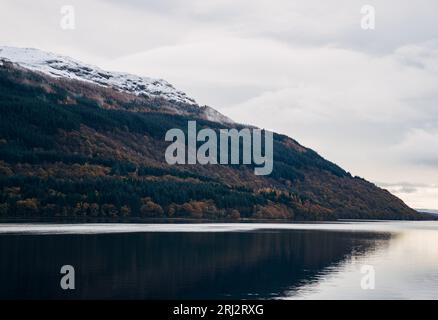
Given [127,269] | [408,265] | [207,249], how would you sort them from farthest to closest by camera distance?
1. [207,249]
2. [408,265]
3. [127,269]

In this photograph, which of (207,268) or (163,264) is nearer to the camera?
(207,268)

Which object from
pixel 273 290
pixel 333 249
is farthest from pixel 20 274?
pixel 333 249

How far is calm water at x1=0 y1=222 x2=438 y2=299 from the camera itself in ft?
238

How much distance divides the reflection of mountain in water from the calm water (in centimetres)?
11

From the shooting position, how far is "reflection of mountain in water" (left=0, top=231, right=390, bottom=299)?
72688mm

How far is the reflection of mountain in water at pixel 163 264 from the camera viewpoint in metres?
72.7

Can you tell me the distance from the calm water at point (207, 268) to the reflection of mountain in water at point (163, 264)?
A: 109 millimetres

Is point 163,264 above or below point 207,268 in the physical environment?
above

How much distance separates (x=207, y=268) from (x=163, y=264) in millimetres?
6504

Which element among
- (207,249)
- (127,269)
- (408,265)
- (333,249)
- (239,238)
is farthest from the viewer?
(239,238)

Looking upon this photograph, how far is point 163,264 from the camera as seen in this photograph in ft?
318

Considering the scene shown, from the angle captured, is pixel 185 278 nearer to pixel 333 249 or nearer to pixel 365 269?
pixel 365 269
